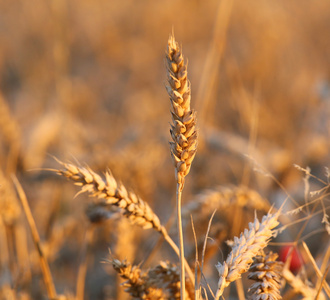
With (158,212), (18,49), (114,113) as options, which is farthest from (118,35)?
(158,212)

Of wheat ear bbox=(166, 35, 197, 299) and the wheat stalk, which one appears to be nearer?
wheat ear bbox=(166, 35, 197, 299)

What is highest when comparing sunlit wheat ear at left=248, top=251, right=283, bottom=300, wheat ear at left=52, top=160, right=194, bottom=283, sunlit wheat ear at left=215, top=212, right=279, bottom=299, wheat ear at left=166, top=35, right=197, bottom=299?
wheat ear at left=166, top=35, right=197, bottom=299

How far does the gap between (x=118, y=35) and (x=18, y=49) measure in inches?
45.2

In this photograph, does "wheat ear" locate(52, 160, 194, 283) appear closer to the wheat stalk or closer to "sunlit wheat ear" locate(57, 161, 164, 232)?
"sunlit wheat ear" locate(57, 161, 164, 232)

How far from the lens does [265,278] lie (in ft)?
1.91

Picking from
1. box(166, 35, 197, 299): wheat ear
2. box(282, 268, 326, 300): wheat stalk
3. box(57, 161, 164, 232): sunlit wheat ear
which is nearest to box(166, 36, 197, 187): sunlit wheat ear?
box(166, 35, 197, 299): wheat ear

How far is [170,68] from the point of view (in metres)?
0.52

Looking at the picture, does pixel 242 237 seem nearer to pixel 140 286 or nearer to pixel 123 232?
pixel 140 286

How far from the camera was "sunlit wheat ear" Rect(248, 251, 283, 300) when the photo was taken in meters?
0.57

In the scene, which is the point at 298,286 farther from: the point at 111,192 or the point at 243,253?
the point at 111,192

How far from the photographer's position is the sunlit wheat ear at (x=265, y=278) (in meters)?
0.57

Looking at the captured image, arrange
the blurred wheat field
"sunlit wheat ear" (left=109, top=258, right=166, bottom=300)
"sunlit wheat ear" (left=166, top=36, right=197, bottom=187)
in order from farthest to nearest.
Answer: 1. the blurred wheat field
2. "sunlit wheat ear" (left=109, top=258, right=166, bottom=300)
3. "sunlit wheat ear" (left=166, top=36, right=197, bottom=187)

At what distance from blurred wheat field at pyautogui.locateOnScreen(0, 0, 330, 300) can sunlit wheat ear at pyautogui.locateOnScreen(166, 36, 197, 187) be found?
0.17 metres

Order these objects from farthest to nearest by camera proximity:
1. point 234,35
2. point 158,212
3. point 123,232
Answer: point 234,35, point 158,212, point 123,232
